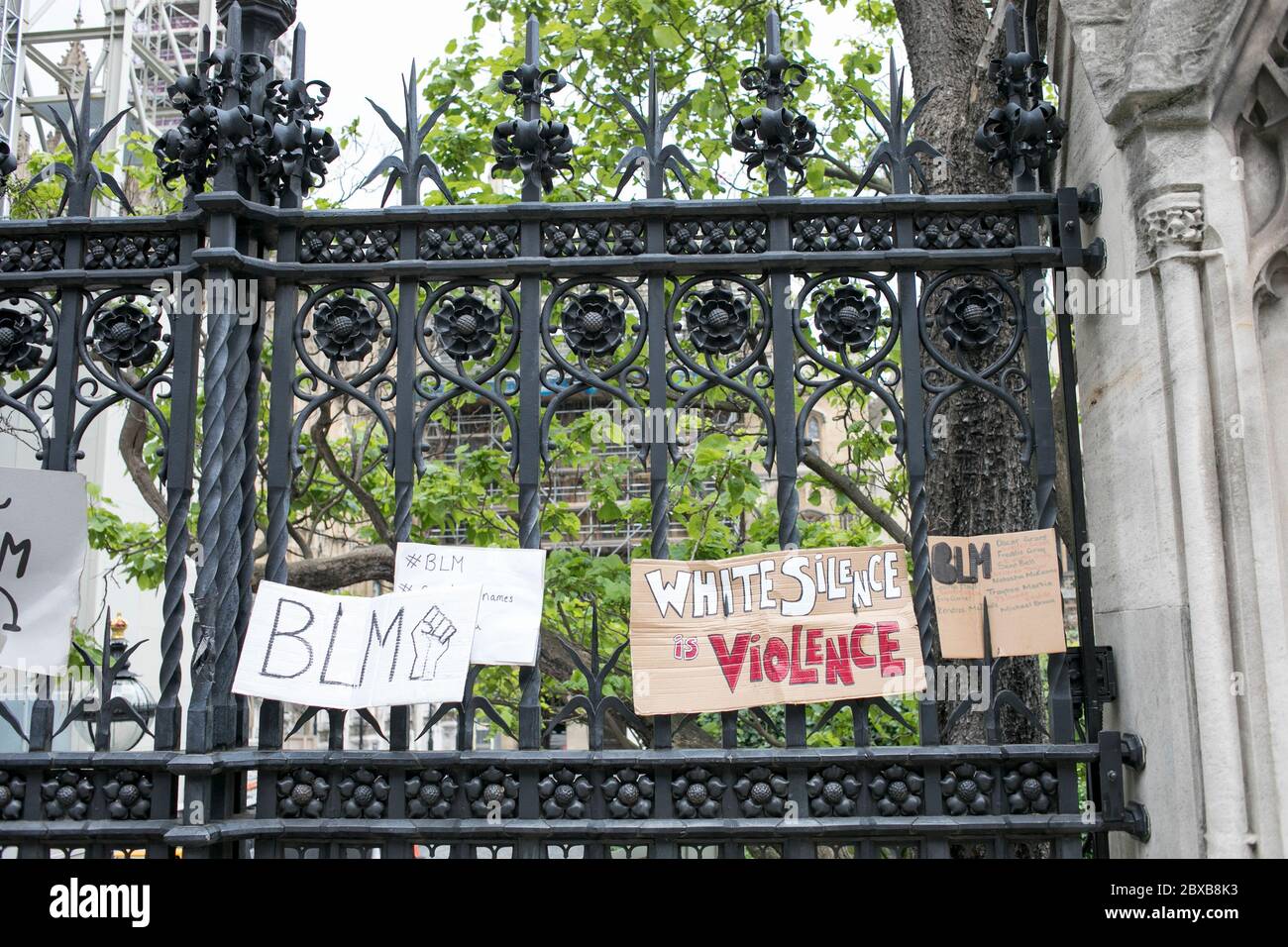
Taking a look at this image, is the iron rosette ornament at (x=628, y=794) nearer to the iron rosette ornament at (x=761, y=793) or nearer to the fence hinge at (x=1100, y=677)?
the iron rosette ornament at (x=761, y=793)

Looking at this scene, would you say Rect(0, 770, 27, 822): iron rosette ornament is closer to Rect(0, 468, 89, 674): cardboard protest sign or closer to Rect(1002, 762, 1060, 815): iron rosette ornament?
Rect(0, 468, 89, 674): cardboard protest sign

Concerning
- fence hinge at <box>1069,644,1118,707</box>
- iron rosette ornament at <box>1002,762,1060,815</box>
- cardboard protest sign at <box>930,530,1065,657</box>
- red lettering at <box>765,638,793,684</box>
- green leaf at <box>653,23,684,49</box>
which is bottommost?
iron rosette ornament at <box>1002,762,1060,815</box>

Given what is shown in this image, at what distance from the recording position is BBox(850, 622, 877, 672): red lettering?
4.24 meters

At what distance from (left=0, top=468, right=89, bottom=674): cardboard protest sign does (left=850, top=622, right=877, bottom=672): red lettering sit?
122 inches

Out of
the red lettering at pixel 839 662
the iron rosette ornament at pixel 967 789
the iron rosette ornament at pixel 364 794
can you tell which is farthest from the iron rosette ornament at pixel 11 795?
the iron rosette ornament at pixel 967 789

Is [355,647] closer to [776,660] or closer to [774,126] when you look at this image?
[776,660]

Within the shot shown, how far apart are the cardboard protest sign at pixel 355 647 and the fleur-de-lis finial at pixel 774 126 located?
2052 mm

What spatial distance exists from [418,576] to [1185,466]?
2863 mm

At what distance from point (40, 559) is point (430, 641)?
1.68 metres

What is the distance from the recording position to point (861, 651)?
14.0ft

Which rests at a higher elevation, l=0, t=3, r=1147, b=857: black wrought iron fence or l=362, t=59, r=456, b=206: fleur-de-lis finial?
l=362, t=59, r=456, b=206: fleur-de-lis finial

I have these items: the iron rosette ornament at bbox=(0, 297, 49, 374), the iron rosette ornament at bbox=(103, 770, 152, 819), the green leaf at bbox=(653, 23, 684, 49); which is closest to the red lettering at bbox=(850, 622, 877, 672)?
the iron rosette ornament at bbox=(103, 770, 152, 819)

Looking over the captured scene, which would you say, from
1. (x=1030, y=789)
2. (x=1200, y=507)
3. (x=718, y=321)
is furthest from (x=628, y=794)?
(x=1200, y=507)

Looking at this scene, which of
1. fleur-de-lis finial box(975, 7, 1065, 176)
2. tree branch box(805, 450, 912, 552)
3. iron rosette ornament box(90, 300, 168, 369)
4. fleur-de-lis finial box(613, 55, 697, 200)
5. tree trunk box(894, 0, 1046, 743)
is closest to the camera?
fleur-de-lis finial box(613, 55, 697, 200)
